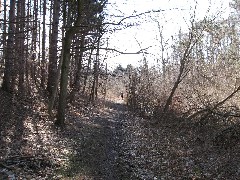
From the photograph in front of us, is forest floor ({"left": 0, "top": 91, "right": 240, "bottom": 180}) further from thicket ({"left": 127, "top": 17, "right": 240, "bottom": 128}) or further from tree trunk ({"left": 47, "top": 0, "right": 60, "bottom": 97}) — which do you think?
Result: tree trunk ({"left": 47, "top": 0, "right": 60, "bottom": 97})

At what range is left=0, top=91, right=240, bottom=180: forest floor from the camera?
9.53 meters

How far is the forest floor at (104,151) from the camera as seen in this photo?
9527mm

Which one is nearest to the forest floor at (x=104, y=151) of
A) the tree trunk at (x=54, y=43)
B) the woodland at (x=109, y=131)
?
the woodland at (x=109, y=131)

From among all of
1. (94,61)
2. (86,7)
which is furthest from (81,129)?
(94,61)

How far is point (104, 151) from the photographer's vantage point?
12.5 metres

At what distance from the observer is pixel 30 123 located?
14.4 meters

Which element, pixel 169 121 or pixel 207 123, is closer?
pixel 207 123

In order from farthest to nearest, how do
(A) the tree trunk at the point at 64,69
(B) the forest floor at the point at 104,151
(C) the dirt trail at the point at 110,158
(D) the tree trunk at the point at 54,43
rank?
(D) the tree trunk at the point at 54,43, (A) the tree trunk at the point at 64,69, (C) the dirt trail at the point at 110,158, (B) the forest floor at the point at 104,151

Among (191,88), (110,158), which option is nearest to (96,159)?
(110,158)

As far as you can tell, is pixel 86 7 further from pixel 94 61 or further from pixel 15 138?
pixel 94 61

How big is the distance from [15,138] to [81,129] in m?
4.94

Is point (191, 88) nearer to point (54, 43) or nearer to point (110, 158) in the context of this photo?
point (54, 43)

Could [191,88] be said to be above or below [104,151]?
above

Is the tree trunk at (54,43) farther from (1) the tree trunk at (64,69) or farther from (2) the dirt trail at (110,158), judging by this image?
(2) the dirt trail at (110,158)
